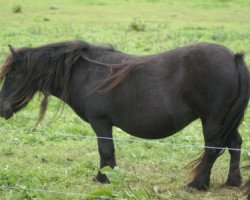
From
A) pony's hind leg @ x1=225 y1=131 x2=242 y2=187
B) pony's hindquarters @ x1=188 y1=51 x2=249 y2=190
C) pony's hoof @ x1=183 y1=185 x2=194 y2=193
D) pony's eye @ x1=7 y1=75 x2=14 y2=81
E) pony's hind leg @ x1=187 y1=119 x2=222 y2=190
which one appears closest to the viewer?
pony's hindquarters @ x1=188 y1=51 x2=249 y2=190

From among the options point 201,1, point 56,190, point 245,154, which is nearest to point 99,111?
point 56,190

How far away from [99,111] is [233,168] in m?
1.61

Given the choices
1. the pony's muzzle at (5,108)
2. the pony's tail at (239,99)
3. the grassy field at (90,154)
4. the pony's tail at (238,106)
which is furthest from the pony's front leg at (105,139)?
the pony's tail at (239,99)

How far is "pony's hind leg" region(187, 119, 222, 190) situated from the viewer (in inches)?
223

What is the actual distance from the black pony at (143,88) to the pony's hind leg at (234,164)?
0.01 meters

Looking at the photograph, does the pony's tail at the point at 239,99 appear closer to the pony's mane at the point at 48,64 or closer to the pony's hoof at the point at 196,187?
the pony's hoof at the point at 196,187

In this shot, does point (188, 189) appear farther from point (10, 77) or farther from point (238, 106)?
point (10, 77)

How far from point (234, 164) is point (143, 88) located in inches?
51.9

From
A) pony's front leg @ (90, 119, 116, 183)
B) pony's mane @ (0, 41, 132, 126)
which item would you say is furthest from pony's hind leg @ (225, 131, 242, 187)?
pony's mane @ (0, 41, 132, 126)

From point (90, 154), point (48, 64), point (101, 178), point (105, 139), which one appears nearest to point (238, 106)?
point (105, 139)

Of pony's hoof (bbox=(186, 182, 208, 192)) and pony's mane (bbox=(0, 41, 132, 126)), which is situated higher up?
pony's mane (bbox=(0, 41, 132, 126))

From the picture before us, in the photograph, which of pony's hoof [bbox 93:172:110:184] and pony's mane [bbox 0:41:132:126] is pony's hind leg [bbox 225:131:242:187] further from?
pony's mane [bbox 0:41:132:126]

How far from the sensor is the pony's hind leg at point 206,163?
5.67 metres

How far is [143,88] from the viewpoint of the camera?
5.78 m
